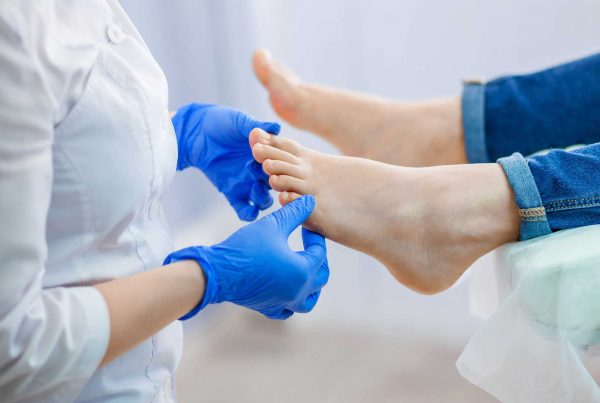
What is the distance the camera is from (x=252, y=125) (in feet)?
3.17

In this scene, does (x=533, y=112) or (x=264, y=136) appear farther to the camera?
(x=533, y=112)

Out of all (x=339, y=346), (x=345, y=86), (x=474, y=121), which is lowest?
(x=339, y=346)

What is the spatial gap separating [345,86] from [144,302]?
3.55 feet

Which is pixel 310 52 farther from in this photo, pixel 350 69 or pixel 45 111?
pixel 45 111

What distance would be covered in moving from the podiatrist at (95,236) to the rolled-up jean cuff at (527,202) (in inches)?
10.8

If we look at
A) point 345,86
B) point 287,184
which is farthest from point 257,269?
point 345,86

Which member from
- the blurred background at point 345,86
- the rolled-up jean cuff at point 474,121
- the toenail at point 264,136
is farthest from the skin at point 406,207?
the blurred background at point 345,86

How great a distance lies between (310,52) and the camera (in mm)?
1594

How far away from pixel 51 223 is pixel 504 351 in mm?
565

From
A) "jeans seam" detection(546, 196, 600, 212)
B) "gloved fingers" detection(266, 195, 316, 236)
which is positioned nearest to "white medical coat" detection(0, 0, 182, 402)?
"gloved fingers" detection(266, 195, 316, 236)

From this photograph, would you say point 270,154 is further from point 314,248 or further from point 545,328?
point 545,328

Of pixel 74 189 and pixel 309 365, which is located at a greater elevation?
pixel 74 189

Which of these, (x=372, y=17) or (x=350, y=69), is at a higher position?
(x=372, y=17)

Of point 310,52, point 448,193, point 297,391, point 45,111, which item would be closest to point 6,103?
point 45,111
